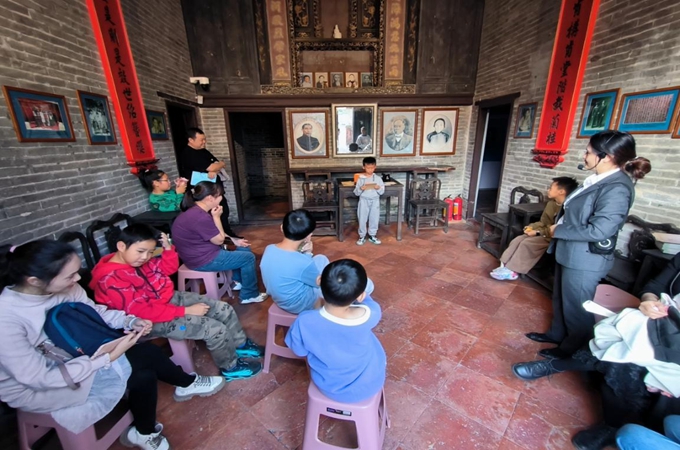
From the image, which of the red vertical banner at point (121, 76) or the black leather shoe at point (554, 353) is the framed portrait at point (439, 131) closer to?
the black leather shoe at point (554, 353)

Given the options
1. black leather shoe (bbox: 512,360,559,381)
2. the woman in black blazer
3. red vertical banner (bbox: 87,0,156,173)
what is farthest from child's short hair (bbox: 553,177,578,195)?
red vertical banner (bbox: 87,0,156,173)

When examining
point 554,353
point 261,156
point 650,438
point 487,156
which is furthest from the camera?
point 487,156

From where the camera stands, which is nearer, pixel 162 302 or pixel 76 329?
pixel 76 329

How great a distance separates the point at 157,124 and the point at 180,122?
1.63 meters

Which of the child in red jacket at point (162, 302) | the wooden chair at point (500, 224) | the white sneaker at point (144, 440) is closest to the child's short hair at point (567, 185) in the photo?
the wooden chair at point (500, 224)

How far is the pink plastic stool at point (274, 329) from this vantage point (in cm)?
190

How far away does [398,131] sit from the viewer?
17.0 ft

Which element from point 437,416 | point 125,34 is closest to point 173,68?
point 125,34

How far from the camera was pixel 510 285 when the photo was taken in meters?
3.11

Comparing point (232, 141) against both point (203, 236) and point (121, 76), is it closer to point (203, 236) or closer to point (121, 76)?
point (121, 76)

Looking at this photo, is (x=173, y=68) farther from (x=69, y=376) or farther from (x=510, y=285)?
(x=510, y=285)

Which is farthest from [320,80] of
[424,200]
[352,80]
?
[424,200]

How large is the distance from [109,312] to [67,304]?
10.4 inches

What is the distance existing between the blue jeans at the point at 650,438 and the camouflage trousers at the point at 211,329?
6.83 ft
